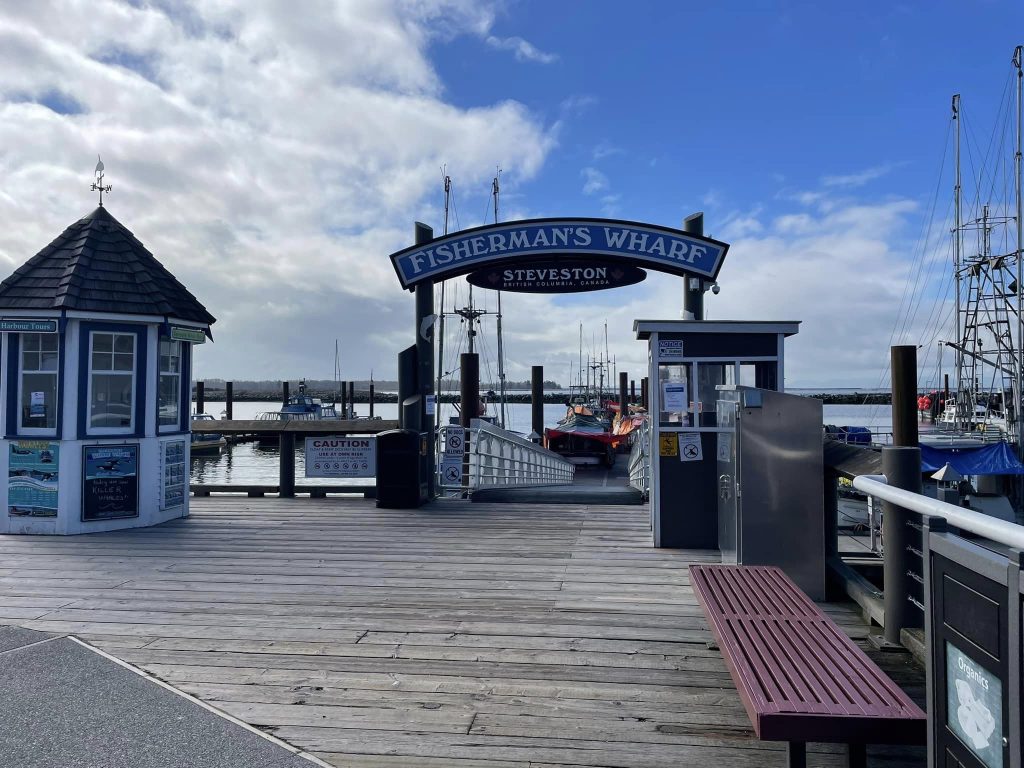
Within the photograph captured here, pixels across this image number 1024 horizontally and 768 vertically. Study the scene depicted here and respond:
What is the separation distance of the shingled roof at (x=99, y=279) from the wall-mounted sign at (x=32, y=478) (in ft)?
5.07

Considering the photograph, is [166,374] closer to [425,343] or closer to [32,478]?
[32,478]

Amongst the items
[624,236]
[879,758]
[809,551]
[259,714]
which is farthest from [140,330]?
[879,758]

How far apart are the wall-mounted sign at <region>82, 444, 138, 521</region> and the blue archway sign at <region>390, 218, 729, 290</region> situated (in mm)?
3984

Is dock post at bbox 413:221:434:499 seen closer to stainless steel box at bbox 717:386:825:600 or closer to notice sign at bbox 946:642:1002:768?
stainless steel box at bbox 717:386:825:600

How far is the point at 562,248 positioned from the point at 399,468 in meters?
3.64

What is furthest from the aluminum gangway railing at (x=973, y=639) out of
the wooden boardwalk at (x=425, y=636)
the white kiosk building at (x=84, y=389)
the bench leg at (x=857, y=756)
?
the white kiosk building at (x=84, y=389)

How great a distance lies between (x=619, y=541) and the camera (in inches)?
303

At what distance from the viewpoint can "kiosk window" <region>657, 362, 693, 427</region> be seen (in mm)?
7289

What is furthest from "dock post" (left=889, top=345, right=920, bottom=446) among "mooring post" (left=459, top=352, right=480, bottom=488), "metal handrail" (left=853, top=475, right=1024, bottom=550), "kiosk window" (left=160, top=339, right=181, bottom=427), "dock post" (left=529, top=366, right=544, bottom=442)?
"dock post" (left=529, top=366, right=544, bottom=442)

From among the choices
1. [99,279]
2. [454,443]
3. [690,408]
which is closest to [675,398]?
[690,408]

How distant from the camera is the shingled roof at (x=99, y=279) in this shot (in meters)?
8.15

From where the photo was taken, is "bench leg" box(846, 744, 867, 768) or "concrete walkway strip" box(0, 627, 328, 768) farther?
"concrete walkway strip" box(0, 627, 328, 768)

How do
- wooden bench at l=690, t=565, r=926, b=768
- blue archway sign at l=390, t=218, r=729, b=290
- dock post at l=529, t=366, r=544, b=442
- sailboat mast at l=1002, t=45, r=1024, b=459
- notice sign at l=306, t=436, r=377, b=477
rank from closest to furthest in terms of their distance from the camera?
wooden bench at l=690, t=565, r=926, b=768 → blue archway sign at l=390, t=218, r=729, b=290 → notice sign at l=306, t=436, r=377, b=477 → sailboat mast at l=1002, t=45, r=1024, b=459 → dock post at l=529, t=366, r=544, b=442

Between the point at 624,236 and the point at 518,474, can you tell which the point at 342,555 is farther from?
the point at 518,474
